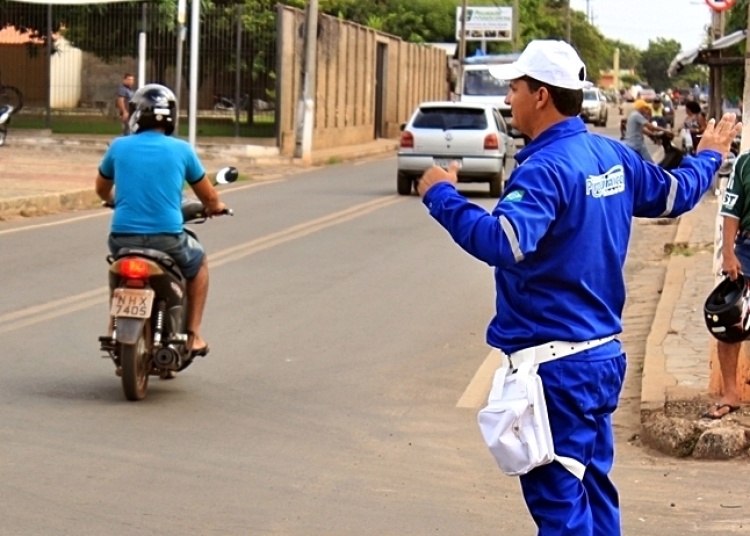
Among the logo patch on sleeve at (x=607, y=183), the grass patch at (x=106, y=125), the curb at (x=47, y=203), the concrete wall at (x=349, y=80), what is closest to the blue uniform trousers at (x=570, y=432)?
the logo patch on sleeve at (x=607, y=183)

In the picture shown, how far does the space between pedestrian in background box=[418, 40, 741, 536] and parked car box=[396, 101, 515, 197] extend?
19719 millimetres

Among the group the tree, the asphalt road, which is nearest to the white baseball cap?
the asphalt road

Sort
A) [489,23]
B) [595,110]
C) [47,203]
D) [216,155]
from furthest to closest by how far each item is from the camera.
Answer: [489,23] → [595,110] → [216,155] → [47,203]

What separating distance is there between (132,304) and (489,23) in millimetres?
68284

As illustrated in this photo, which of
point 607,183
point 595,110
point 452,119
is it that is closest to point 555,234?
point 607,183

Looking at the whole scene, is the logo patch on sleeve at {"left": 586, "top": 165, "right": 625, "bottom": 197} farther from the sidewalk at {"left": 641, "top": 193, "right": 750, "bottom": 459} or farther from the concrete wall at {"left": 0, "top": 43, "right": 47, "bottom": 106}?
the concrete wall at {"left": 0, "top": 43, "right": 47, "bottom": 106}

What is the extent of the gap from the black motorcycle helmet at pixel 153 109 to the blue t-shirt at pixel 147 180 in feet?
0.22

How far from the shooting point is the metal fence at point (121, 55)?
34062 millimetres

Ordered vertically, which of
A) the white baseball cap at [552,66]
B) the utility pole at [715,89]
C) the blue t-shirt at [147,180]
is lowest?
the blue t-shirt at [147,180]

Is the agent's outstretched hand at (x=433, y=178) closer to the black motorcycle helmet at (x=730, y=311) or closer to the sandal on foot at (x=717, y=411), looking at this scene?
the black motorcycle helmet at (x=730, y=311)

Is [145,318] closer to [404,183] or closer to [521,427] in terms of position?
[521,427]

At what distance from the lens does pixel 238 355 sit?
10375 mm

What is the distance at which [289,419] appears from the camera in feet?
27.7

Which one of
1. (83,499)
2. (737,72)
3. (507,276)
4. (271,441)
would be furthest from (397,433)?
(737,72)
